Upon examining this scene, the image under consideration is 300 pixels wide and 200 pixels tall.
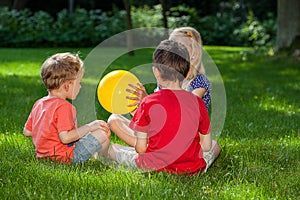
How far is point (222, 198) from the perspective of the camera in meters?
3.30

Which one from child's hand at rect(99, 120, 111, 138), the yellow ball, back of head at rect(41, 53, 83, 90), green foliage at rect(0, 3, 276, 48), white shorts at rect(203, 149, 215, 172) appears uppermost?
back of head at rect(41, 53, 83, 90)

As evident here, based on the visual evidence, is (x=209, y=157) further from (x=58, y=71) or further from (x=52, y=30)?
(x=52, y=30)

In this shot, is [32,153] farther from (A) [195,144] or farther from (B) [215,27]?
(B) [215,27]

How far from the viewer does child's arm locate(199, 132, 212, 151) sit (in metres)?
3.93

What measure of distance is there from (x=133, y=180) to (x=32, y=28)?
1842 cm

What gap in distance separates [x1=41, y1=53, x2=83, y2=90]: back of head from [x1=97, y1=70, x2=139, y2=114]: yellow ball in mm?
281

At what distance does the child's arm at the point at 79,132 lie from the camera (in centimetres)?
391

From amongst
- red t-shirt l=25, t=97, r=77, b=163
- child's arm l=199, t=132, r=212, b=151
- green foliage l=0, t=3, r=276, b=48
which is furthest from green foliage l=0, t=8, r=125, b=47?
child's arm l=199, t=132, r=212, b=151

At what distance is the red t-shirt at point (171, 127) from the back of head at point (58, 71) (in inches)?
24.1

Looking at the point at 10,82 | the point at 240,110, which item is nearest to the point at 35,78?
the point at 10,82

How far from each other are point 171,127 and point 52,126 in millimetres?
862

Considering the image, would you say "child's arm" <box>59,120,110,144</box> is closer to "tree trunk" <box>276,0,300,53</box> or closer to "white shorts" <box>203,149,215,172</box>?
"white shorts" <box>203,149,215,172</box>

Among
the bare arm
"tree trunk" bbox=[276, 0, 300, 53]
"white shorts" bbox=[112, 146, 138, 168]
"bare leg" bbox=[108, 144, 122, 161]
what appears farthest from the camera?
"tree trunk" bbox=[276, 0, 300, 53]

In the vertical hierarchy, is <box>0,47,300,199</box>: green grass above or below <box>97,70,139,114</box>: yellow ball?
below
